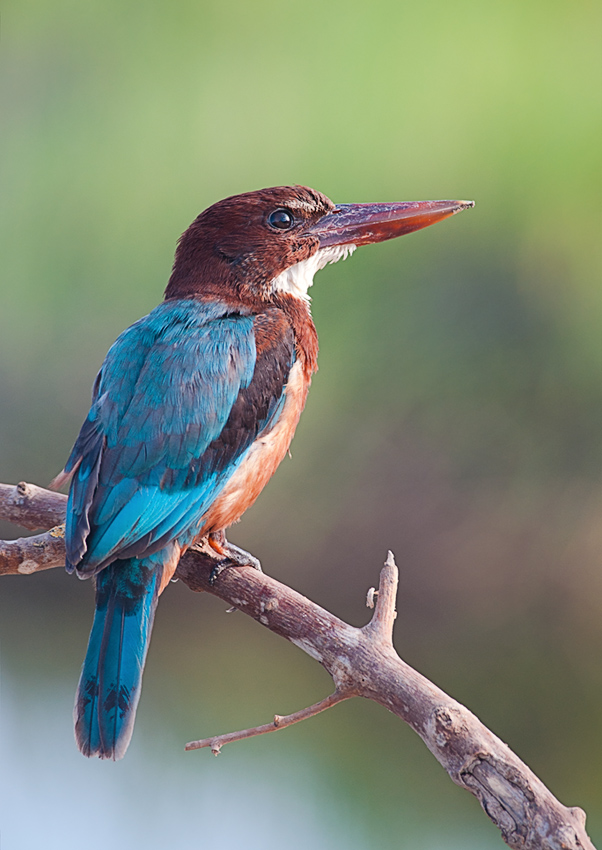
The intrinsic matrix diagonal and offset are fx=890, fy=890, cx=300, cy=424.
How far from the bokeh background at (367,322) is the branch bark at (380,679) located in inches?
54.2

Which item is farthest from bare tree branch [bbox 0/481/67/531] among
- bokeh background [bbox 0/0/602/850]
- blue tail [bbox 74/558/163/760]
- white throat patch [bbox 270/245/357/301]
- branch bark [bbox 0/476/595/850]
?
bokeh background [bbox 0/0/602/850]

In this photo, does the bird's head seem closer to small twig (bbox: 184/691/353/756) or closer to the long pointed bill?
the long pointed bill

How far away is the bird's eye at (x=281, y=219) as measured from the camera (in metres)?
1.38

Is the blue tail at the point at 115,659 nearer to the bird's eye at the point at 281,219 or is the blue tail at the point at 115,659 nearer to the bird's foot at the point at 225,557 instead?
the bird's foot at the point at 225,557

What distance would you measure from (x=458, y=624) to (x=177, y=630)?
889 mm

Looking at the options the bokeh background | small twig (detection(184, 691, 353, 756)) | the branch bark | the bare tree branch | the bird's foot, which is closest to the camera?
the branch bark

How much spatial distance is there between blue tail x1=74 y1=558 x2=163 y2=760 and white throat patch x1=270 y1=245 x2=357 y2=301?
50 cm

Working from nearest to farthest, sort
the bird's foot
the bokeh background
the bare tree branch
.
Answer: the bird's foot → the bare tree branch → the bokeh background

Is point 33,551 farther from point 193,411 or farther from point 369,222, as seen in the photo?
point 369,222

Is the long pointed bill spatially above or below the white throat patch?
above

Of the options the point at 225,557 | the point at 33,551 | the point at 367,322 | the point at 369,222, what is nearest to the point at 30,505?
the point at 33,551

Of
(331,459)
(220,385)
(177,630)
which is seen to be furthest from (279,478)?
(220,385)

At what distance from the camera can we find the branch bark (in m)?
0.88

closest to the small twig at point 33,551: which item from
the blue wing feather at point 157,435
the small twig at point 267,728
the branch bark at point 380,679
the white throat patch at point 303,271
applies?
the branch bark at point 380,679
